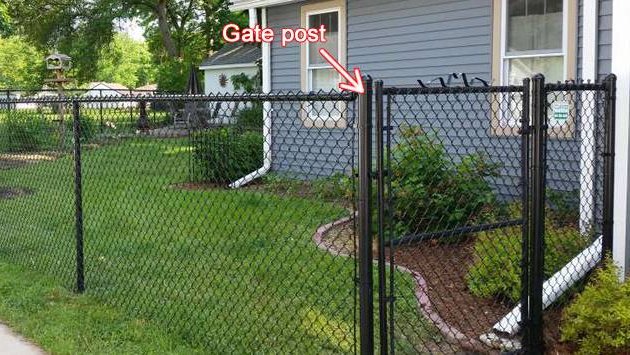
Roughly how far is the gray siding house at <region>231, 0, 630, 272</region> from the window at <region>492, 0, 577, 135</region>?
1 cm

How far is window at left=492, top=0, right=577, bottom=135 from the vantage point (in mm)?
6734

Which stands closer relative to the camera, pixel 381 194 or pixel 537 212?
pixel 381 194

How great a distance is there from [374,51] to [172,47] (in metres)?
27.6

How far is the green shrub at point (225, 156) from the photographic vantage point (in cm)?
894

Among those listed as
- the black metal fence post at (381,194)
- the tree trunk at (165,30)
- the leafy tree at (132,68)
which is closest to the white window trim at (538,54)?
the black metal fence post at (381,194)

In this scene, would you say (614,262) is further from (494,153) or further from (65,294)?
(65,294)

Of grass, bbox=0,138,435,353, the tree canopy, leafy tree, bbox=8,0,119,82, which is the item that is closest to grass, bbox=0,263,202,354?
grass, bbox=0,138,435,353

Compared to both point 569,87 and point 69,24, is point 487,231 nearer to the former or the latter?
point 569,87

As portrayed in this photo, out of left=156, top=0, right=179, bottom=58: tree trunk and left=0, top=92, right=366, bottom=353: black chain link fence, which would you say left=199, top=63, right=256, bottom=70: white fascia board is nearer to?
left=156, top=0, right=179, bottom=58: tree trunk

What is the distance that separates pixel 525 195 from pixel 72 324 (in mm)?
2926

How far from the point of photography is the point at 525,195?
3645 mm

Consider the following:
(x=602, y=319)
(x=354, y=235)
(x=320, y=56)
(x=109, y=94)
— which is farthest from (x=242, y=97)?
(x=109, y=94)

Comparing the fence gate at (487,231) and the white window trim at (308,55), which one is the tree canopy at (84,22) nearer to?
the white window trim at (308,55)

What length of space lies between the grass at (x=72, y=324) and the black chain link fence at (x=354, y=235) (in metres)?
0.14
